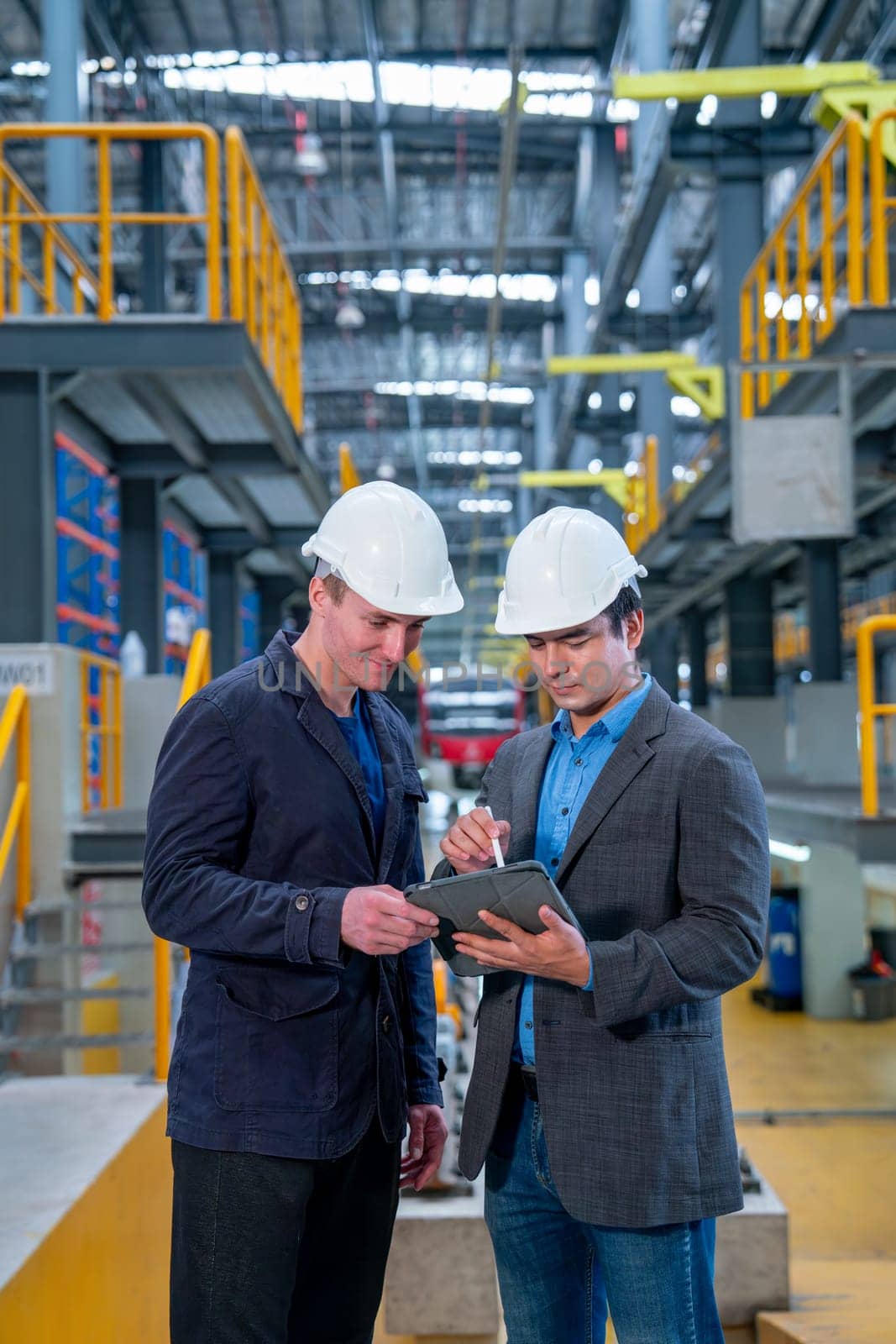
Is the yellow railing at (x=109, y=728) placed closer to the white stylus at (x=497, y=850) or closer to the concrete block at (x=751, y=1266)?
the concrete block at (x=751, y=1266)

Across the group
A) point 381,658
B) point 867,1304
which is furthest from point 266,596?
point 381,658

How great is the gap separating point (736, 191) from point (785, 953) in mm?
7264

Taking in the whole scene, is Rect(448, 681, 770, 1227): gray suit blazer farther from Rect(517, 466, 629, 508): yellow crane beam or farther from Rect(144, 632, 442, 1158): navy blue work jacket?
Rect(517, 466, 629, 508): yellow crane beam

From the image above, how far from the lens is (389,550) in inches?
94.0

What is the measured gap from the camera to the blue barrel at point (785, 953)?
11688 mm

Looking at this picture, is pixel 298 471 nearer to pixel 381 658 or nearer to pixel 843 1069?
pixel 843 1069

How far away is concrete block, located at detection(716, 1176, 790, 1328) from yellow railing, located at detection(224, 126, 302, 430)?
214 inches

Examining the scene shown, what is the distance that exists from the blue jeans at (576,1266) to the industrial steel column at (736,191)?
404 inches

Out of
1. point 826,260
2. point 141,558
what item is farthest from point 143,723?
point 826,260

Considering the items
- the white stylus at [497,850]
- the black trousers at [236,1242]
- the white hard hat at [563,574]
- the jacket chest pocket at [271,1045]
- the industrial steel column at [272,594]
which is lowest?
the black trousers at [236,1242]

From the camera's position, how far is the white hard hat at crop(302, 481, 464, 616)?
235 centimetres

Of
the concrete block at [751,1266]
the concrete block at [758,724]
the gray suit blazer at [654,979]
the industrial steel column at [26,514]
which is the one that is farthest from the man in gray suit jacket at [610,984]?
the concrete block at [758,724]

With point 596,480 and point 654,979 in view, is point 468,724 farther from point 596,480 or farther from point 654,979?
point 654,979

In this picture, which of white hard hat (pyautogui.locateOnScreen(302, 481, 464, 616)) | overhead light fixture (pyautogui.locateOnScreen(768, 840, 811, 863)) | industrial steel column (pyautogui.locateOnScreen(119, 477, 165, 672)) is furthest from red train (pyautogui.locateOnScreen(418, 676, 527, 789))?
white hard hat (pyautogui.locateOnScreen(302, 481, 464, 616))
